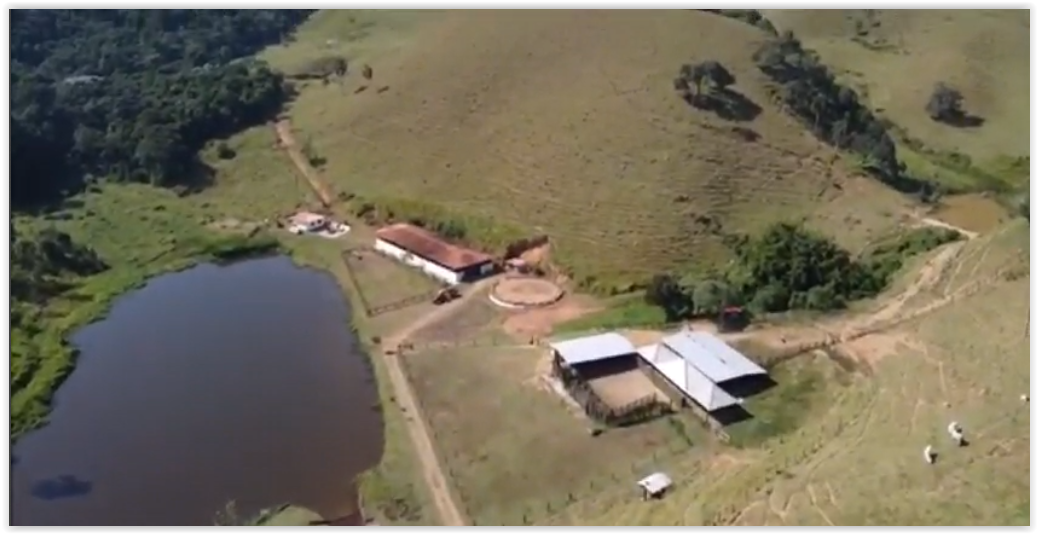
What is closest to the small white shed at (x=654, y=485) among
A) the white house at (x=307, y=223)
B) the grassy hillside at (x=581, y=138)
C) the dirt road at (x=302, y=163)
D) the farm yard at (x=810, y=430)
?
the farm yard at (x=810, y=430)

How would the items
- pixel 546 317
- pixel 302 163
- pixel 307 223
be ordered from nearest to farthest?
pixel 546 317 < pixel 307 223 < pixel 302 163

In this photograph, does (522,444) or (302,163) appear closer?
(522,444)

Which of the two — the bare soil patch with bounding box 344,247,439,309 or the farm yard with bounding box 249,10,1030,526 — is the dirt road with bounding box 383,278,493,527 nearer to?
the farm yard with bounding box 249,10,1030,526

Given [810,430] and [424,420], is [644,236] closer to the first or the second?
[424,420]

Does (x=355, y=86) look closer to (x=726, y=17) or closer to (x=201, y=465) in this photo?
(x=726, y=17)

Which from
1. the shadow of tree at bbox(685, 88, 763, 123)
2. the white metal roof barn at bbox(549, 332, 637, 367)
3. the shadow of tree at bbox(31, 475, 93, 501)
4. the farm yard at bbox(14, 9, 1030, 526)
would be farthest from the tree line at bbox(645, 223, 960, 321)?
the shadow of tree at bbox(31, 475, 93, 501)

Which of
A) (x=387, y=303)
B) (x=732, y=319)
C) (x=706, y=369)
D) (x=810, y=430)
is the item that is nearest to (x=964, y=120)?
(x=732, y=319)
